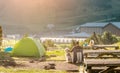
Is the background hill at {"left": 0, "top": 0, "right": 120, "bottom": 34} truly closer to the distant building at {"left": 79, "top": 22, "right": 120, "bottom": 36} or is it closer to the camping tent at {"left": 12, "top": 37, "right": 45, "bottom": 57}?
the distant building at {"left": 79, "top": 22, "right": 120, "bottom": 36}

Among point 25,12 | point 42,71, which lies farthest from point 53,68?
point 25,12

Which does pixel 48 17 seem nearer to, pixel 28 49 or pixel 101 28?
Result: pixel 101 28

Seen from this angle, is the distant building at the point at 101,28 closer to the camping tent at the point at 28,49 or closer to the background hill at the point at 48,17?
the background hill at the point at 48,17

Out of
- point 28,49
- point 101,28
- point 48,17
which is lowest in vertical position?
point 28,49

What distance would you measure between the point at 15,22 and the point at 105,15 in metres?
50.4

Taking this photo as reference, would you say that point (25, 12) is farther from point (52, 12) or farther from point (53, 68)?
point (53, 68)

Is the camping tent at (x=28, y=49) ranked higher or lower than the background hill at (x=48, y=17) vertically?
lower

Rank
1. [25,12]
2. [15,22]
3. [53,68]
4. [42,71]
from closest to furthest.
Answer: [42,71] → [53,68] → [15,22] → [25,12]

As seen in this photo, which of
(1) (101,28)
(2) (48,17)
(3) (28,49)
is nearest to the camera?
(3) (28,49)

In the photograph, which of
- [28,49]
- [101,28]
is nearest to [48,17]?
[101,28]

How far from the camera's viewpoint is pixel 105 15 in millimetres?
189250

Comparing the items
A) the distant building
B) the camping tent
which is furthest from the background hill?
the camping tent

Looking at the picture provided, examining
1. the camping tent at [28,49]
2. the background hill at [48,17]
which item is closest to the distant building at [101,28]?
the background hill at [48,17]

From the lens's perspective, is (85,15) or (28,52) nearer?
(28,52)
